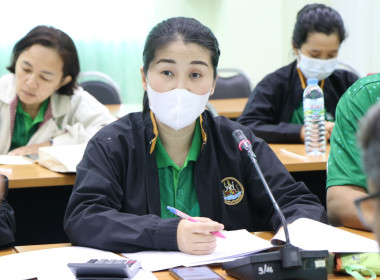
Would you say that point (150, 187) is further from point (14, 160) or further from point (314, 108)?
point (314, 108)

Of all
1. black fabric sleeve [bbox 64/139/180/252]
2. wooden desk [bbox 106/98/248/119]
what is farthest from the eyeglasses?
wooden desk [bbox 106/98/248/119]

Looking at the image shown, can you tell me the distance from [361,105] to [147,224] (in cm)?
69

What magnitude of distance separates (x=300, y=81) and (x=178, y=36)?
1.56 metres

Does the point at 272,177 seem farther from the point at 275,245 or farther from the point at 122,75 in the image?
the point at 122,75

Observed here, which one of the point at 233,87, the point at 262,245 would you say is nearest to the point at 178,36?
the point at 262,245

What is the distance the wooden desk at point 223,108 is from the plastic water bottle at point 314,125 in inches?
26.7

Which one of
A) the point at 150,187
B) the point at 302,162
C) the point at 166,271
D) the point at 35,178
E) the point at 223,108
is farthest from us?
the point at 223,108

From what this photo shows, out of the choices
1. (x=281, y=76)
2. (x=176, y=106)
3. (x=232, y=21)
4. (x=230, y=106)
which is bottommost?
(x=230, y=106)

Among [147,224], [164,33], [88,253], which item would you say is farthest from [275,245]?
[164,33]

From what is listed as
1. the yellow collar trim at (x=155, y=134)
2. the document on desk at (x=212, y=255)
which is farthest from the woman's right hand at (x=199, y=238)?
the yellow collar trim at (x=155, y=134)

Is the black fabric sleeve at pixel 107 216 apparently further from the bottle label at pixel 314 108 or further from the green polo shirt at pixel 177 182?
the bottle label at pixel 314 108

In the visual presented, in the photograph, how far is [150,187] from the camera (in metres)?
1.65

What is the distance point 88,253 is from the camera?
4.61 ft

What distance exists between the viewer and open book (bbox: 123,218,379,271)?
1.31 m
